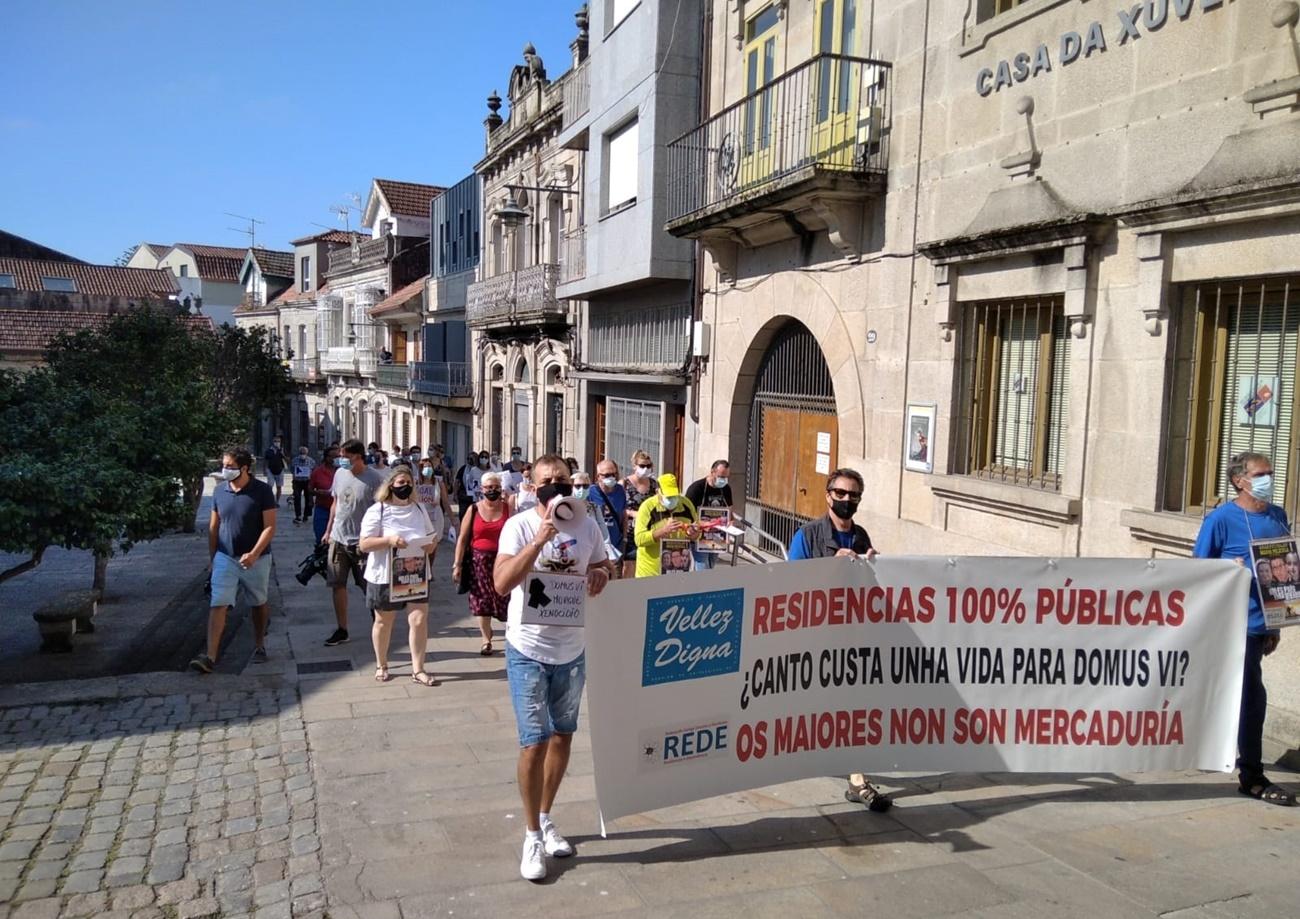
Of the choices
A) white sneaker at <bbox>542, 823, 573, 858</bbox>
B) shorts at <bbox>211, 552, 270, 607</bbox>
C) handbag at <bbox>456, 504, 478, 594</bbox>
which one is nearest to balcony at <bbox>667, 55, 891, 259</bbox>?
handbag at <bbox>456, 504, 478, 594</bbox>

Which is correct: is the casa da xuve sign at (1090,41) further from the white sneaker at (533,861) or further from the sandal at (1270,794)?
the white sneaker at (533,861)

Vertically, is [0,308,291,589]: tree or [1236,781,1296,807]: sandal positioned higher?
[0,308,291,589]: tree

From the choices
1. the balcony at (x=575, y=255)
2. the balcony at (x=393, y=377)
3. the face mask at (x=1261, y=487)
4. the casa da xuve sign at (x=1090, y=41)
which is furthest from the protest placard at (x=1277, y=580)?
the balcony at (x=393, y=377)

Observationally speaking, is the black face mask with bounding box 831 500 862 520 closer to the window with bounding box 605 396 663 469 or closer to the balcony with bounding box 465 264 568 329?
the window with bounding box 605 396 663 469

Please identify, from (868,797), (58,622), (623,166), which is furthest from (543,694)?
(623,166)

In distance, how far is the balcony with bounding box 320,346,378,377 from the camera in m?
42.1

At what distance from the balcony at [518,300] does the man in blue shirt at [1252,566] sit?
17676mm

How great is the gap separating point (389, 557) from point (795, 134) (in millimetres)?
7122

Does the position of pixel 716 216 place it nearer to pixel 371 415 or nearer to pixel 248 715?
pixel 248 715

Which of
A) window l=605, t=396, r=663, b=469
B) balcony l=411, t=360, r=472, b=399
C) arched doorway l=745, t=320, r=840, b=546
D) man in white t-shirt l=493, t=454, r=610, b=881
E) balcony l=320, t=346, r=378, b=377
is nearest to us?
man in white t-shirt l=493, t=454, r=610, b=881

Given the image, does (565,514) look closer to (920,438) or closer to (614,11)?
(920,438)

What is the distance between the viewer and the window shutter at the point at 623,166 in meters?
17.0

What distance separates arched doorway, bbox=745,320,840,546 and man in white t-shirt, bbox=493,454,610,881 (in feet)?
23.6

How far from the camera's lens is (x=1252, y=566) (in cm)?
531
